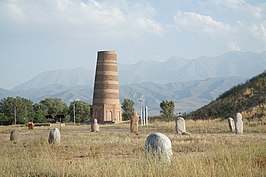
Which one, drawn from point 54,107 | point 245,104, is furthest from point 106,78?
point 54,107

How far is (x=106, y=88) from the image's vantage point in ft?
222

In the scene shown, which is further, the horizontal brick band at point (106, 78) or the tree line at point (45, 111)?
the tree line at point (45, 111)

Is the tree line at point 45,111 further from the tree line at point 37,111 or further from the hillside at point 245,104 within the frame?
the hillside at point 245,104

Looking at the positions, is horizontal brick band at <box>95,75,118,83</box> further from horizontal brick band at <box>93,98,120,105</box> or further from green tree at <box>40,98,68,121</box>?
green tree at <box>40,98,68,121</box>

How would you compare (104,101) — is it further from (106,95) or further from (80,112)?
(80,112)

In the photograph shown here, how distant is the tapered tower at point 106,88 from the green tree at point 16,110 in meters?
18.6

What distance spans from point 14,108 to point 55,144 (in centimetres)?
6571

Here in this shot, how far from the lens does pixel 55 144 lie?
2103cm

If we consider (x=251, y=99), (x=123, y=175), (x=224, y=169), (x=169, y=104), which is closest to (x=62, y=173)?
(x=123, y=175)

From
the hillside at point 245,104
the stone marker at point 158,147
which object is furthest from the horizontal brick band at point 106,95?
the stone marker at point 158,147

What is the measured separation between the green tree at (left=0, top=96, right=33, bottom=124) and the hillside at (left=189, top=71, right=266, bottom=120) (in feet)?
120

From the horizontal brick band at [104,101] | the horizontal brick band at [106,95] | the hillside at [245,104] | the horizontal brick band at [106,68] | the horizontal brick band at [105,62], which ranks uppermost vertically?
the horizontal brick band at [105,62]

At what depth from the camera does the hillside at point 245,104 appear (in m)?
46.3

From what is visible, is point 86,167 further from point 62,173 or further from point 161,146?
point 161,146
